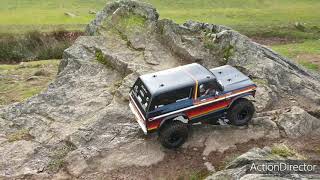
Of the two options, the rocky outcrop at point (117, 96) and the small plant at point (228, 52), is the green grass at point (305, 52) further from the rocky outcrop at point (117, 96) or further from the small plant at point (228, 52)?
the small plant at point (228, 52)

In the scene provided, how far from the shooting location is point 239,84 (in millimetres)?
16438

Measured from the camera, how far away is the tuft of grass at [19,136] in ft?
56.2

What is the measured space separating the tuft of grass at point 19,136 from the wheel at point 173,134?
5.55 metres

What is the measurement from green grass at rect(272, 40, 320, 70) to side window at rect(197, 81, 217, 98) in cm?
1829

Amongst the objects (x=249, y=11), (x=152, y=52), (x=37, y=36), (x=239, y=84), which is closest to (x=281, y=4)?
(x=249, y=11)

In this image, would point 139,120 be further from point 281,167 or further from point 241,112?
point 281,167

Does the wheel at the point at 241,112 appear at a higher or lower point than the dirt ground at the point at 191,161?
higher

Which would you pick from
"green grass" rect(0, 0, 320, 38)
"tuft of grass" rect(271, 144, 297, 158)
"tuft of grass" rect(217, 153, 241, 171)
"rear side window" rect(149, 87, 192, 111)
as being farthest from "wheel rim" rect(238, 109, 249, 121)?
"green grass" rect(0, 0, 320, 38)

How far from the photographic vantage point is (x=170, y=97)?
50.1ft

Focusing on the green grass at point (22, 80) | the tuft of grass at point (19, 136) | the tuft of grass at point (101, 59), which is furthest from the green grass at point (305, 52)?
the tuft of grass at point (19, 136)

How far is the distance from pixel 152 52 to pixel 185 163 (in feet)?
27.6

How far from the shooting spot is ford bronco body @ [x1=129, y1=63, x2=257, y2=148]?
15.2 metres

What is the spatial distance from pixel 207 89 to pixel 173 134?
6.76 ft

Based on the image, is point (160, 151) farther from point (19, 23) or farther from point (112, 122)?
point (19, 23)
